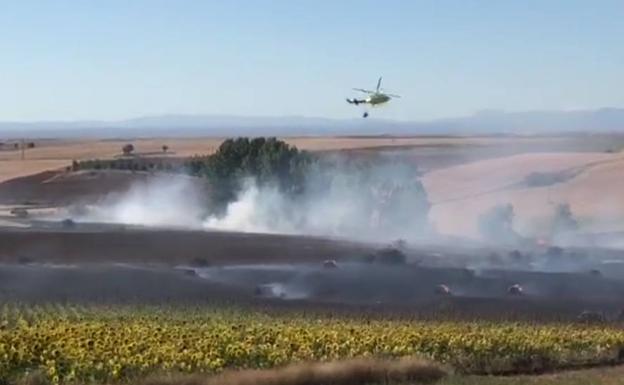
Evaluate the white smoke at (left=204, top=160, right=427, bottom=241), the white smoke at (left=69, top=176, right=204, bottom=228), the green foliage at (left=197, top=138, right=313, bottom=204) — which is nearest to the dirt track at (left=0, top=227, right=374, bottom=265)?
the white smoke at (left=204, top=160, right=427, bottom=241)

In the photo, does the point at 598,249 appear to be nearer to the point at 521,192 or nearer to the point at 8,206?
the point at 521,192

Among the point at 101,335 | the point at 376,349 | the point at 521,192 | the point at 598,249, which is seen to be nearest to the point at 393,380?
the point at 376,349

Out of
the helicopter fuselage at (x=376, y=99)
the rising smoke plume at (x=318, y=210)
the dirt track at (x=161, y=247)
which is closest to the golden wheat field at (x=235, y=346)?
the helicopter fuselage at (x=376, y=99)

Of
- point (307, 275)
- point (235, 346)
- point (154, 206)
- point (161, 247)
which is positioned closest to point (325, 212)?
point (154, 206)

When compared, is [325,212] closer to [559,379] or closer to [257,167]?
[257,167]

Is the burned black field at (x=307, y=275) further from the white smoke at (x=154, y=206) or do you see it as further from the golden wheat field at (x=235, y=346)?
the white smoke at (x=154, y=206)
